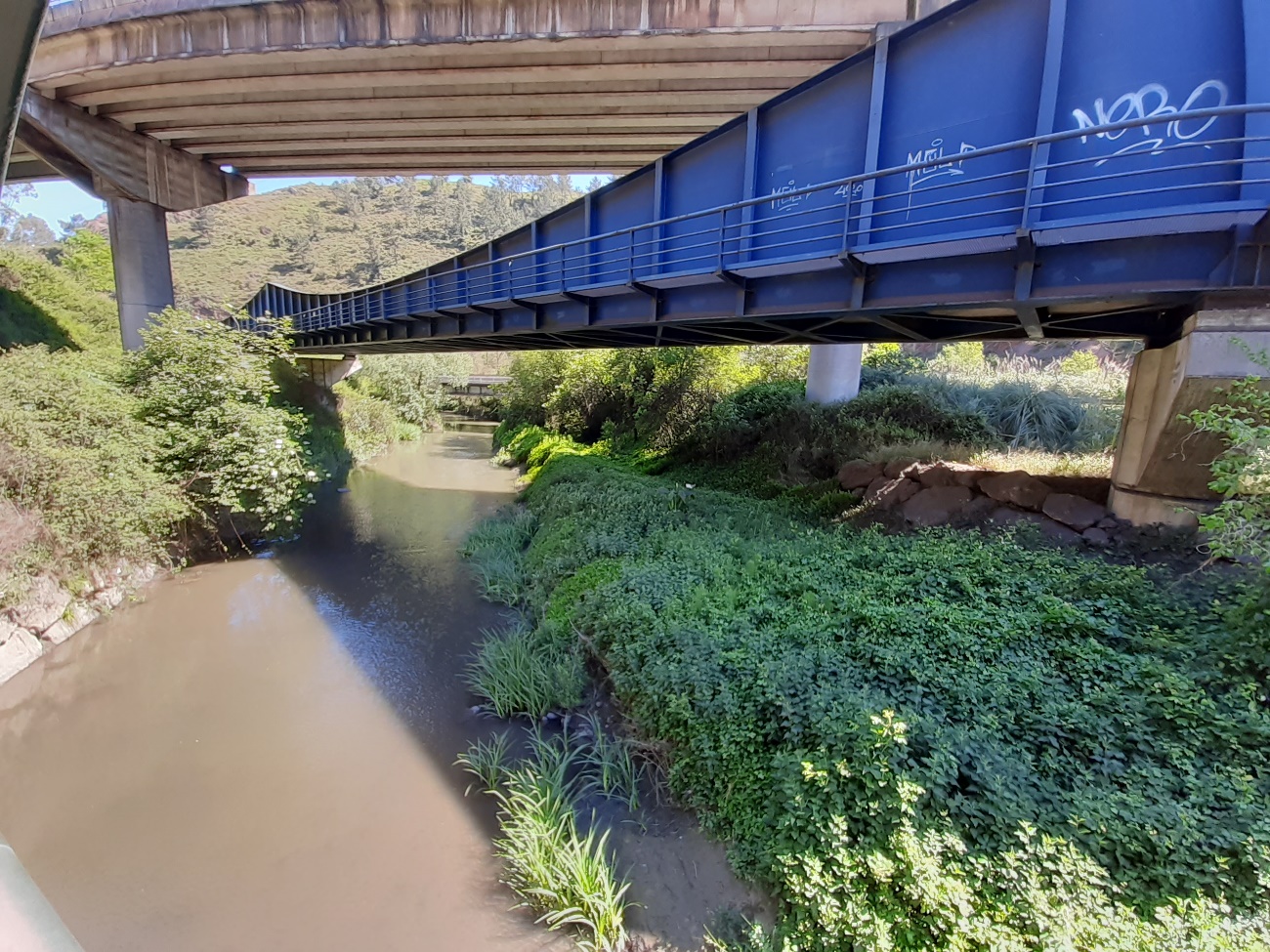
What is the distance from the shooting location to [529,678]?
7773 millimetres

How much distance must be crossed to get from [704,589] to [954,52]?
6.76 meters

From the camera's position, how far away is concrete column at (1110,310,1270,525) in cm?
536

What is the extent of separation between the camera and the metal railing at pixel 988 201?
5.13 m

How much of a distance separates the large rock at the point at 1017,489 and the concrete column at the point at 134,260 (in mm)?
21605

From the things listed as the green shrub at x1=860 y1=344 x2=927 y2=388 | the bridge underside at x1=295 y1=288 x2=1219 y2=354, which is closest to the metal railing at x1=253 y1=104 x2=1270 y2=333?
the bridge underside at x1=295 y1=288 x2=1219 y2=354

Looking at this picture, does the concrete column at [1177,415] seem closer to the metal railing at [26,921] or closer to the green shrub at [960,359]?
the metal railing at [26,921]

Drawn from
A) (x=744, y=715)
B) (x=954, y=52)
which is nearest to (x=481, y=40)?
(x=954, y=52)

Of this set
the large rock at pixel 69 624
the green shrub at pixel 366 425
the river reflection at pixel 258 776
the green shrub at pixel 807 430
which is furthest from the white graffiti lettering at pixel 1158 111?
the green shrub at pixel 366 425

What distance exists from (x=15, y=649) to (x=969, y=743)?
11.8 meters

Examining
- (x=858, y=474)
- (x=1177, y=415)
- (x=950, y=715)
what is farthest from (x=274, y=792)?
(x=1177, y=415)

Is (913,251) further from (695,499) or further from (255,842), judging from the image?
(255,842)

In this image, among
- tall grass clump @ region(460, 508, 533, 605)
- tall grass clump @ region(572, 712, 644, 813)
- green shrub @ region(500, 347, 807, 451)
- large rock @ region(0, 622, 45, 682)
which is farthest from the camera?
green shrub @ region(500, 347, 807, 451)

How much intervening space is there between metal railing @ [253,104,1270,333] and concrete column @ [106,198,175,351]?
47.3ft

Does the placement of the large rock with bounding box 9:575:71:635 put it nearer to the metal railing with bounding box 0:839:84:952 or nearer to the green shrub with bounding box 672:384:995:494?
the metal railing with bounding box 0:839:84:952
